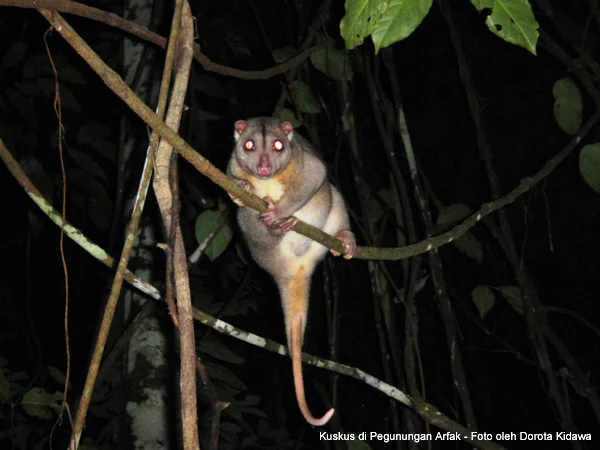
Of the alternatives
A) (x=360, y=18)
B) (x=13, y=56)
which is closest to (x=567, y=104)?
(x=360, y=18)

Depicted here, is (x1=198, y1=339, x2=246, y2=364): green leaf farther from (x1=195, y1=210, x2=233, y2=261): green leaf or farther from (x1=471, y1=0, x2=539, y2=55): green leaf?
(x1=471, y1=0, x2=539, y2=55): green leaf

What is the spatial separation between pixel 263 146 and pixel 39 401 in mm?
1767

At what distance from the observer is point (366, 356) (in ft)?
24.6

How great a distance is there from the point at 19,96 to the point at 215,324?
7.76 ft

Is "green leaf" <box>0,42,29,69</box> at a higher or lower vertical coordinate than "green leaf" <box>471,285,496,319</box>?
higher

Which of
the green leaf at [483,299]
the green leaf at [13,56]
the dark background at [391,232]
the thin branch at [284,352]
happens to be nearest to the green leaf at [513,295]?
the green leaf at [483,299]

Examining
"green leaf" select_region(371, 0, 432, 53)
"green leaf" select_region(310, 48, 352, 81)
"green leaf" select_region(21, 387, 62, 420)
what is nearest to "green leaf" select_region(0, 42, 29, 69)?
"green leaf" select_region(310, 48, 352, 81)

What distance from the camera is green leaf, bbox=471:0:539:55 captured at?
1582mm

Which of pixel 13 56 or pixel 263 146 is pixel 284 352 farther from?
pixel 13 56

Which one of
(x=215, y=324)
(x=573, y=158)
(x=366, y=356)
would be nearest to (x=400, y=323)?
(x=366, y=356)

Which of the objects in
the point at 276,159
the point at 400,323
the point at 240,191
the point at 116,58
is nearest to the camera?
the point at 240,191

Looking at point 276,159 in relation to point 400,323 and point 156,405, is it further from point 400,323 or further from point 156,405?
point 400,323

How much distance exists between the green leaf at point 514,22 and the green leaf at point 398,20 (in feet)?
0.47

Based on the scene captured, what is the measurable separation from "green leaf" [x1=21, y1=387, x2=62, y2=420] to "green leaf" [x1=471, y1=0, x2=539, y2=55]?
9.98ft
